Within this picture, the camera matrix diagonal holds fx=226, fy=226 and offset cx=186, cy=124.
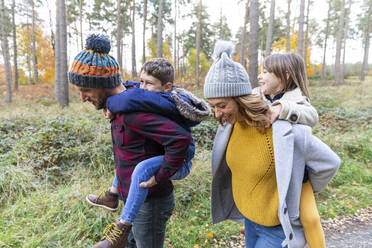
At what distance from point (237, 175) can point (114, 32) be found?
2829 centimetres

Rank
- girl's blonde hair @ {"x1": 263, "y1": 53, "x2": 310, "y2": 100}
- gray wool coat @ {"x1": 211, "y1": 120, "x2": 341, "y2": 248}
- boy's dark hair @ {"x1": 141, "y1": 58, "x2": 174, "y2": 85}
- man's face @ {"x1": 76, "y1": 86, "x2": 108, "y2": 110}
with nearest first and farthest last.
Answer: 1. gray wool coat @ {"x1": 211, "y1": 120, "x2": 341, "y2": 248}
2. man's face @ {"x1": 76, "y1": 86, "x2": 108, "y2": 110}
3. girl's blonde hair @ {"x1": 263, "y1": 53, "x2": 310, "y2": 100}
4. boy's dark hair @ {"x1": 141, "y1": 58, "x2": 174, "y2": 85}

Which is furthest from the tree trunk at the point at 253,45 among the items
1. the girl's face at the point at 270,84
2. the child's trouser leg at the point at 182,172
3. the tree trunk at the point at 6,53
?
the tree trunk at the point at 6,53

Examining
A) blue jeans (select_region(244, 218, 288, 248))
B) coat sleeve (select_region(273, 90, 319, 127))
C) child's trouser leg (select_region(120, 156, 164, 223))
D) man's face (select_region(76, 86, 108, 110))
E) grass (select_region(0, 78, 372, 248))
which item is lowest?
grass (select_region(0, 78, 372, 248))

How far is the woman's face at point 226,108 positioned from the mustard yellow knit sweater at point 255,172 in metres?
0.15

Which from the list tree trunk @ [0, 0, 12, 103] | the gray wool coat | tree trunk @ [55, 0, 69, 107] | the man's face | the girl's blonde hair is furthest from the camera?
tree trunk @ [0, 0, 12, 103]

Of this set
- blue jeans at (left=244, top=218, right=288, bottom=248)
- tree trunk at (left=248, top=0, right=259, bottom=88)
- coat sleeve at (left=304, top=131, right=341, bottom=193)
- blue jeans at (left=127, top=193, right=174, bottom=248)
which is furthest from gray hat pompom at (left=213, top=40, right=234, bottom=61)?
tree trunk at (left=248, top=0, right=259, bottom=88)

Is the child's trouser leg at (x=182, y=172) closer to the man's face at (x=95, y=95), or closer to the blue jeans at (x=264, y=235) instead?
the blue jeans at (x=264, y=235)

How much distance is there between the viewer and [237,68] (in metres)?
1.49

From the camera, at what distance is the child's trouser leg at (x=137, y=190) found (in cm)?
157

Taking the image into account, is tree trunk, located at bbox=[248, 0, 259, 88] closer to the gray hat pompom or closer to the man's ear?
the man's ear

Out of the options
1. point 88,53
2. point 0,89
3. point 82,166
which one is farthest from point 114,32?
point 88,53

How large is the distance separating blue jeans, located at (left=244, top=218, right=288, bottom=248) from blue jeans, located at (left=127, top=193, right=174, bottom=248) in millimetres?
706

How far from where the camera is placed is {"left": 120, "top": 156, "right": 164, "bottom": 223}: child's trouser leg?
1.57 meters

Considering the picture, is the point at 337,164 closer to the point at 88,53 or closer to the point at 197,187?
the point at 88,53
